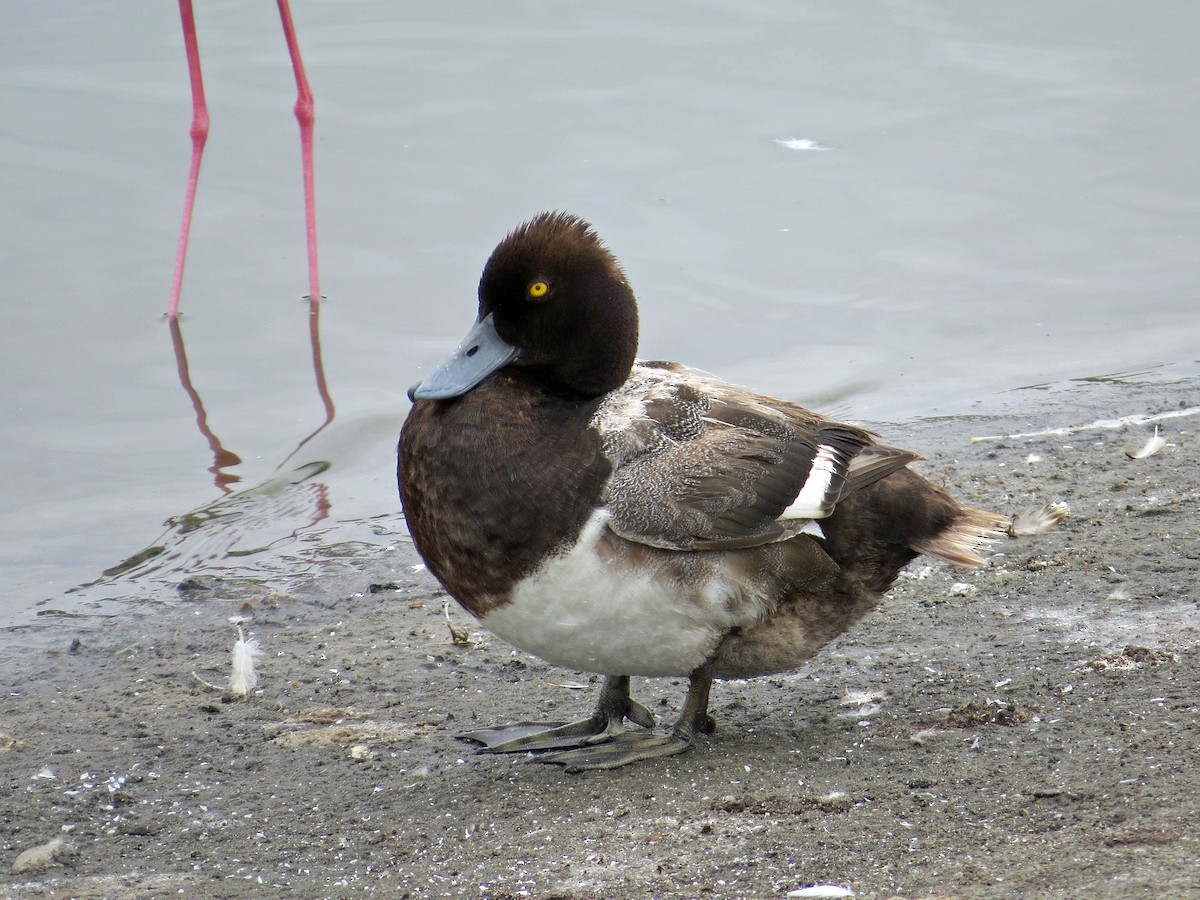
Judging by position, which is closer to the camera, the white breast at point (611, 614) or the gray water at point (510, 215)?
the white breast at point (611, 614)

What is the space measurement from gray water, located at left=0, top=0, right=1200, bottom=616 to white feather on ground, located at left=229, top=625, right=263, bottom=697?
127cm

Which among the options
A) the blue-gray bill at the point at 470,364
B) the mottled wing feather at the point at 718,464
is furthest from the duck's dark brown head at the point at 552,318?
the mottled wing feather at the point at 718,464

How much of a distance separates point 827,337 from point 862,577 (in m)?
4.67

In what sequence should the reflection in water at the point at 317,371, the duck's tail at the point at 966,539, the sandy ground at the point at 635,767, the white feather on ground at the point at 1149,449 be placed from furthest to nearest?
the reflection in water at the point at 317,371 < the white feather on ground at the point at 1149,449 < the duck's tail at the point at 966,539 < the sandy ground at the point at 635,767

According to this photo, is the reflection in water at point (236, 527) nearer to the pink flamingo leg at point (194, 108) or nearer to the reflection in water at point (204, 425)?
the reflection in water at point (204, 425)

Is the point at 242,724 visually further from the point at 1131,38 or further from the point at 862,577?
the point at 1131,38

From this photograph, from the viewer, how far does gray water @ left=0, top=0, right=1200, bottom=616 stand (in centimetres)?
751

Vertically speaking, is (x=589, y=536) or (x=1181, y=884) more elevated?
(x=589, y=536)

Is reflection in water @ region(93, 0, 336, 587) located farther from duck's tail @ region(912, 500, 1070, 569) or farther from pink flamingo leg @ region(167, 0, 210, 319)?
duck's tail @ region(912, 500, 1070, 569)

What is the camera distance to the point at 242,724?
4574mm

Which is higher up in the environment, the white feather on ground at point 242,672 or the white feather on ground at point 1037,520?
the white feather on ground at point 1037,520

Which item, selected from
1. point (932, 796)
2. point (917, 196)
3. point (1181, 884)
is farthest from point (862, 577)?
point (917, 196)

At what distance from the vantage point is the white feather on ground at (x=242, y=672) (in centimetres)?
478

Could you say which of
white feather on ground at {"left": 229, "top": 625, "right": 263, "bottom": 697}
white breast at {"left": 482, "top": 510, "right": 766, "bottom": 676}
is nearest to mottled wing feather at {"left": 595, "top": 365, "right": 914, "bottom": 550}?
white breast at {"left": 482, "top": 510, "right": 766, "bottom": 676}
